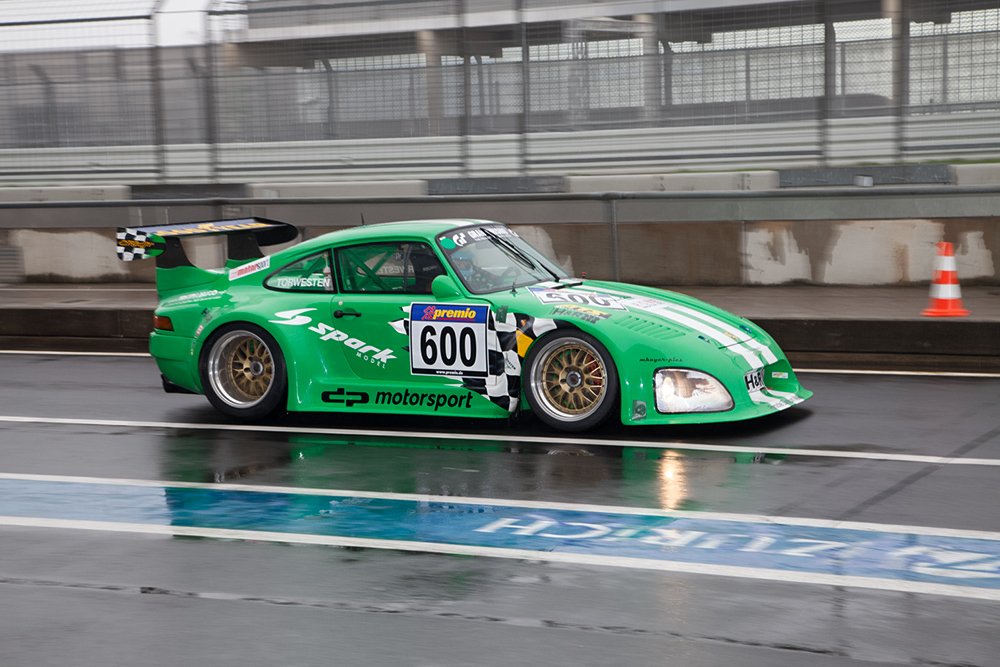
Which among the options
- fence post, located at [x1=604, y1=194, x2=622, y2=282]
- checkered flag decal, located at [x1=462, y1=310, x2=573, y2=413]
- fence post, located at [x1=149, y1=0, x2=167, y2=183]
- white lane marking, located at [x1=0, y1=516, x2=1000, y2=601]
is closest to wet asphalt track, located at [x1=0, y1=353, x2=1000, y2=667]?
white lane marking, located at [x1=0, y1=516, x2=1000, y2=601]

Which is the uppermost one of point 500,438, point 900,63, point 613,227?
point 900,63

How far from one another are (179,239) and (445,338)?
2.46 meters

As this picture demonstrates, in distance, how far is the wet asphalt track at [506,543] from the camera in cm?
425

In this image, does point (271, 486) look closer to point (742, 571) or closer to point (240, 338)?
point (240, 338)

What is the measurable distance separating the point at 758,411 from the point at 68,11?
499 inches

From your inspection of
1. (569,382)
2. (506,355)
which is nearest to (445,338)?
(506,355)

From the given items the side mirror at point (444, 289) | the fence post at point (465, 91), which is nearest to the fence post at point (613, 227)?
the fence post at point (465, 91)

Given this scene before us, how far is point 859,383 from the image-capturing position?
30.7ft

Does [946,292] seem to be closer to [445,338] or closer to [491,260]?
[491,260]

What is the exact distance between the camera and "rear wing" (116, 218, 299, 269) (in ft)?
29.6

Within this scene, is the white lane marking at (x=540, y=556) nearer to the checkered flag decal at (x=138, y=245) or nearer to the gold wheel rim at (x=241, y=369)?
the gold wheel rim at (x=241, y=369)

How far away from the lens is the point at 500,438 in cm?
773

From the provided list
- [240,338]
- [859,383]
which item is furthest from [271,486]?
[859,383]

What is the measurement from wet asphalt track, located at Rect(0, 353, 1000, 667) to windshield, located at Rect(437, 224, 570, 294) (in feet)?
3.07
